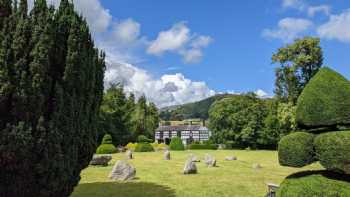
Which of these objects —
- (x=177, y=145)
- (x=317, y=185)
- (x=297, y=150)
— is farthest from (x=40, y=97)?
(x=177, y=145)

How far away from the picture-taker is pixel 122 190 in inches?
533

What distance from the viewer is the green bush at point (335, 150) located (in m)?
7.49

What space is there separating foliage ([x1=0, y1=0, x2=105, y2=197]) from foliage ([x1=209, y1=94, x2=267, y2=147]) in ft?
138

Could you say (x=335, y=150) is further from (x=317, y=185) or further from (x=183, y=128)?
(x=183, y=128)

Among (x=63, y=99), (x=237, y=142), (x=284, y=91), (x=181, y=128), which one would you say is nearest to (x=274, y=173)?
(x=63, y=99)

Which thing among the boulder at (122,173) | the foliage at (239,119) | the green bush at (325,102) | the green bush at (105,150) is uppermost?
the foliage at (239,119)

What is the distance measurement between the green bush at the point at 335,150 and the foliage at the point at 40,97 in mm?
6631

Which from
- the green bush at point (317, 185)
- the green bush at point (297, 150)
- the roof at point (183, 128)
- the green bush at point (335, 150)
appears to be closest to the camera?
the green bush at point (335, 150)

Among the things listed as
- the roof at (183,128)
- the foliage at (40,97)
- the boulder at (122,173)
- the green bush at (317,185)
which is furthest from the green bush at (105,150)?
the roof at (183,128)

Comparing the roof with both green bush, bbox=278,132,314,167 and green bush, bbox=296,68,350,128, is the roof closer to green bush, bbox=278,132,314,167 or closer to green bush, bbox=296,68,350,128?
green bush, bbox=296,68,350,128

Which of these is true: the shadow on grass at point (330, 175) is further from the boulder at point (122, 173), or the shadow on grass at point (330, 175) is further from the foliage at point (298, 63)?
the foliage at point (298, 63)

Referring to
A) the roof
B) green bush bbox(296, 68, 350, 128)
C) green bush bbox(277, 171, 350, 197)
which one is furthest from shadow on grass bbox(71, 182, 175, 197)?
the roof

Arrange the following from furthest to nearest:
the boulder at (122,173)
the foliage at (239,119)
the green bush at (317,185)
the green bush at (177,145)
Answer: the foliage at (239,119) → the green bush at (177,145) → the boulder at (122,173) → the green bush at (317,185)

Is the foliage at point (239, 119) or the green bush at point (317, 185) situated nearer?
the green bush at point (317, 185)
